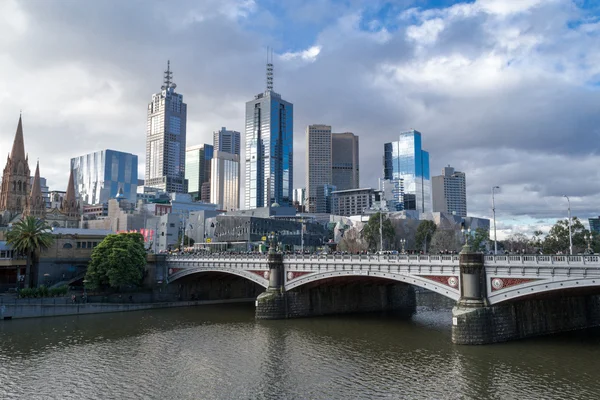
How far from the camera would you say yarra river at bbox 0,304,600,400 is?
34344 mm

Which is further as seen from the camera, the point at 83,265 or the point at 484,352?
the point at 83,265

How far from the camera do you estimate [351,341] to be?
50.6 metres

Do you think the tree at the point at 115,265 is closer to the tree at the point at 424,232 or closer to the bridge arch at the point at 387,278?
the bridge arch at the point at 387,278

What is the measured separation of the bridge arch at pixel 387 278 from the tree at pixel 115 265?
1138 inches

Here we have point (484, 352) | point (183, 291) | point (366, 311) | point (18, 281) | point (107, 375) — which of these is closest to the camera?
point (107, 375)

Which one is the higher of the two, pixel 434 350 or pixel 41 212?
pixel 41 212

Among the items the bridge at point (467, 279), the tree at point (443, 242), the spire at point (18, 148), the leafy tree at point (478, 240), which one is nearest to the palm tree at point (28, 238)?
the bridge at point (467, 279)

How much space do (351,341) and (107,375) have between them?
23.8 m

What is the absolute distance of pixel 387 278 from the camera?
56844 mm

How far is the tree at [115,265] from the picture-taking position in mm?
77625

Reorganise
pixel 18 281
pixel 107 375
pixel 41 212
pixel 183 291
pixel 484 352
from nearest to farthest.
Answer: pixel 107 375 → pixel 484 352 → pixel 18 281 → pixel 183 291 → pixel 41 212

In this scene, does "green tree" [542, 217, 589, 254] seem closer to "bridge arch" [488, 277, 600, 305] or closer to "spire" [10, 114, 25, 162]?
"bridge arch" [488, 277, 600, 305]

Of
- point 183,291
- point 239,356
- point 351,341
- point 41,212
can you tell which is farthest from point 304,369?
point 41,212

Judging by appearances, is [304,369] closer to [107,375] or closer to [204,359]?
[204,359]
